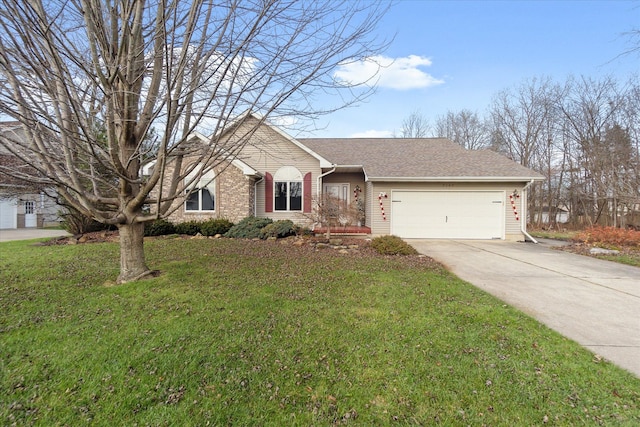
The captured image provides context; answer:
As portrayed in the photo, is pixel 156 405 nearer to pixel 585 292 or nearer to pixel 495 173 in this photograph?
Result: pixel 585 292

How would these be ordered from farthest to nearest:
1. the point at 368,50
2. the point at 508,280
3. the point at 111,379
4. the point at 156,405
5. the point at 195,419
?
the point at 508,280 < the point at 368,50 < the point at 111,379 < the point at 156,405 < the point at 195,419

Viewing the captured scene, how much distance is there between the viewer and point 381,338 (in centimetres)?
347

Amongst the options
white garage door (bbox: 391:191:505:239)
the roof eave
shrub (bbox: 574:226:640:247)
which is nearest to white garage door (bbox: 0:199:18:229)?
the roof eave

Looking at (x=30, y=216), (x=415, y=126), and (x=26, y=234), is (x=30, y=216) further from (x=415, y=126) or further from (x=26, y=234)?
(x=415, y=126)

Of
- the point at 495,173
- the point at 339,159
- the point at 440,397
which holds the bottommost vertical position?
the point at 440,397

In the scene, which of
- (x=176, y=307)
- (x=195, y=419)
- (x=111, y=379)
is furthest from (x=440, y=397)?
(x=176, y=307)

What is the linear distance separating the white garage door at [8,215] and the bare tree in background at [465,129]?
3477 centimetres

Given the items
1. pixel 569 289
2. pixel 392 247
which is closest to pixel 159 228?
pixel 392 247

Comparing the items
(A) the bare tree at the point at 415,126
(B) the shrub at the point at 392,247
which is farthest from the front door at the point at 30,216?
(A) the bare tree at the point at 415,126

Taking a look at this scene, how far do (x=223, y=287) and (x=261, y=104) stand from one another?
128 inches

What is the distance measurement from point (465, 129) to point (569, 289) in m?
27.1

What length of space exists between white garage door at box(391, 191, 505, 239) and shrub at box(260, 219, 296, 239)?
465cm

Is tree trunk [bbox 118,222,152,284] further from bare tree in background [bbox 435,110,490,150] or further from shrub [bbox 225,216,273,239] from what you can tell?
bare tree in background [bbox 435,110,490,150]

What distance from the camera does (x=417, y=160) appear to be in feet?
47.0
